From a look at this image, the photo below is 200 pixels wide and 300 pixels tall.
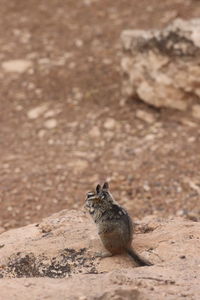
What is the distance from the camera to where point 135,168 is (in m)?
7.28

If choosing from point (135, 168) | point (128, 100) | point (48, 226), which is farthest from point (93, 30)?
point (48, 226)

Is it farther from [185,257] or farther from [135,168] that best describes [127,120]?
[185,257]

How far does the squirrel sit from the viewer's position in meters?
4.19

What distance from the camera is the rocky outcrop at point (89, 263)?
337 cm

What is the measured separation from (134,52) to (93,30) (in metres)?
2.52

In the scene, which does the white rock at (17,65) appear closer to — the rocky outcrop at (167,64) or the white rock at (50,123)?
the white rock at (50,123)

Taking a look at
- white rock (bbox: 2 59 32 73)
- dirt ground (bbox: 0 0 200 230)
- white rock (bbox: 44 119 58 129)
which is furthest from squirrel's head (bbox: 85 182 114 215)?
white rock (bbox: 2 59 32 73)

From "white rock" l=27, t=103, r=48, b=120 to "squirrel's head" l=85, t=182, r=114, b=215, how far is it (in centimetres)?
411

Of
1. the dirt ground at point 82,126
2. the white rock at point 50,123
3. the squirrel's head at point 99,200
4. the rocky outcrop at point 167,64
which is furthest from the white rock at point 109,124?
the squirrel's head at point 99,200

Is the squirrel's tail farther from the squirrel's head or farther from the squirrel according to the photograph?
the squirrel's head

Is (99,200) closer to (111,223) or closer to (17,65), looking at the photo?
(111,223)

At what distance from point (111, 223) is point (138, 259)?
0.34 metres

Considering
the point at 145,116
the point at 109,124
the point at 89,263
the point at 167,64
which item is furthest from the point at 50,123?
the point at 89,263

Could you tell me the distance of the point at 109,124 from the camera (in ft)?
26.5
